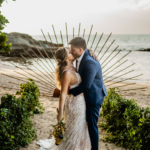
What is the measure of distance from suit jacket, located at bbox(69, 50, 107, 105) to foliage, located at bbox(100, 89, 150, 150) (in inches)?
27.4

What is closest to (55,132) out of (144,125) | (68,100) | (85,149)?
(68,100)

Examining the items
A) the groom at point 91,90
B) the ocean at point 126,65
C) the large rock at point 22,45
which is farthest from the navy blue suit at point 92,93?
the large rock at point 22,45

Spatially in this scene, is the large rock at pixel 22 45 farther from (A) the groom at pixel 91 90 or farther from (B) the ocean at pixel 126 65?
(A) the groom at pixel 91 90

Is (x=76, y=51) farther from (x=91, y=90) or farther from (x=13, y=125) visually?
(x=13, y=125)

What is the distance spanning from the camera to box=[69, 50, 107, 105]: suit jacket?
257 centimetres

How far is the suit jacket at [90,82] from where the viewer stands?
8.43 ft

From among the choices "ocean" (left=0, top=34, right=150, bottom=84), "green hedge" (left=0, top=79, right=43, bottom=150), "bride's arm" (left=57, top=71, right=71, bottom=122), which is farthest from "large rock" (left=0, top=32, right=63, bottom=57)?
"bride's arm" (left=57, top=71, right=71, bottom=122)

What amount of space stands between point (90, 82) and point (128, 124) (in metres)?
1.38

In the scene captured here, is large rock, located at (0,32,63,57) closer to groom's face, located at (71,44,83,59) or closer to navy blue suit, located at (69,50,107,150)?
groom's face, located at (71,44,83,59)

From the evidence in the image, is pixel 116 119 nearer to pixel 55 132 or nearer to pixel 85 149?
pixel 85 149

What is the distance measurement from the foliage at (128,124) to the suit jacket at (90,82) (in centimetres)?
69

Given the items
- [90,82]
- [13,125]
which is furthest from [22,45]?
[90,82]

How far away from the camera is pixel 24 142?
3.12 meters

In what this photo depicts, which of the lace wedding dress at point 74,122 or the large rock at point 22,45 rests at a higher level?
the large rock at point 22,45
